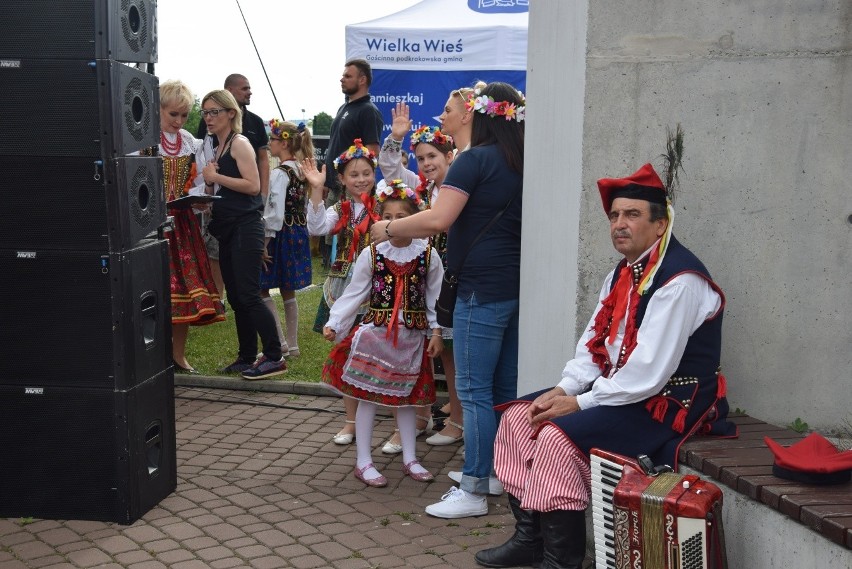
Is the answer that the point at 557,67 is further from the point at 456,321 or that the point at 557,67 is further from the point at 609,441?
the point at 609,441

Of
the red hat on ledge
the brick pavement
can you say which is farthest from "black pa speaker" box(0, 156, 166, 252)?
Answer: the red hat on ledge

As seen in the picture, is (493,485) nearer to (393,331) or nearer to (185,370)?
Answer: (393,331)

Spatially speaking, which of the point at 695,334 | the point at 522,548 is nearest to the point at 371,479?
the point at 522,548

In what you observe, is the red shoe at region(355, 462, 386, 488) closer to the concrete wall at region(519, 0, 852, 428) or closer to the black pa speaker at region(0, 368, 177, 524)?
the black pa speaker at region(0, 368, 177, 524)

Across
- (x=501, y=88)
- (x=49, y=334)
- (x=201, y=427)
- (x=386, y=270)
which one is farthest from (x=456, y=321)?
(x=201, y=427)

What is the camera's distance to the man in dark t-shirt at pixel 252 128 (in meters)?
8.44

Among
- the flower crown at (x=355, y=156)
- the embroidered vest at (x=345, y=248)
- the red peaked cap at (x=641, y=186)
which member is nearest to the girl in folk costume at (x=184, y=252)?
the embroidered vest at (x=345, y=248)

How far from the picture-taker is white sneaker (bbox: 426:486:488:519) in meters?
5.09

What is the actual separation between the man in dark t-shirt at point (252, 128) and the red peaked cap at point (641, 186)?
4.47 metres

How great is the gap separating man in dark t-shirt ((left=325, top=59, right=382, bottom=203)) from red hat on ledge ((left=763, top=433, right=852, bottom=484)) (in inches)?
204

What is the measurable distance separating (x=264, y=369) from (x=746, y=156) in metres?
4.41

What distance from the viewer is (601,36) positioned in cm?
447

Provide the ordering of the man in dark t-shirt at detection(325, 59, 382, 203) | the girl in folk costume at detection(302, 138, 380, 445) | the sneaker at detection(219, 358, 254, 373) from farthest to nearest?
the man in dark t-shirt at detection(325, 59, 382, 203) → the sneaker at detection(219, 358, 254, 373) → the girl in folk costume at detection(302, 138, 380, 445)

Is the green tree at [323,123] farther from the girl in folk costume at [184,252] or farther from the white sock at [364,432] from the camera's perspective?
the white sock at [364,432]
